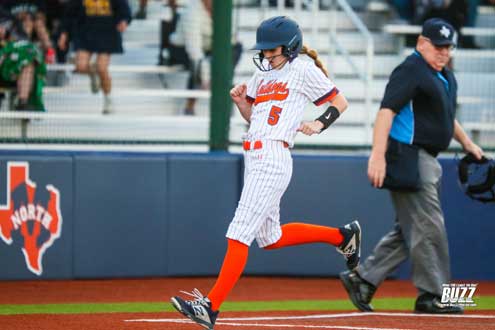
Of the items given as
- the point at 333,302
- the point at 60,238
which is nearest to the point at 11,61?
the point at 60,238

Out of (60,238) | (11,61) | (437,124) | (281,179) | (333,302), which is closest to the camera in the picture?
(281,179)

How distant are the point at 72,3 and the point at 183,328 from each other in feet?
15.3

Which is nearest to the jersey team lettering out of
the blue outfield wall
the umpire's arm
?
the umpire's arm

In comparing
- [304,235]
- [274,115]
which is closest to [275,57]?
[274,115]

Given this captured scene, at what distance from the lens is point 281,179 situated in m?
6.27

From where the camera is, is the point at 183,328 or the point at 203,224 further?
the point at 203,224

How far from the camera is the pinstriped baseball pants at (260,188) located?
6176mm

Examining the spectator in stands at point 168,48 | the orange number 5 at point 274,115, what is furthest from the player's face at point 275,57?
the spectator in stands at point 168,48

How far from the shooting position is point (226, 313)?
732 cm

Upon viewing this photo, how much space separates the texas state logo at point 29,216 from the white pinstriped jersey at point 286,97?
315 centimetres

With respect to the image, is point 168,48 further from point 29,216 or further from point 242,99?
point 242,99

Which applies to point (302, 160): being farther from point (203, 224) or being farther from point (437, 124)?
point (437, 124)

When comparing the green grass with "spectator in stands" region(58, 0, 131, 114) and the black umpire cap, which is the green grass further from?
"spectator in stands" region(58, 0, 131, 114)

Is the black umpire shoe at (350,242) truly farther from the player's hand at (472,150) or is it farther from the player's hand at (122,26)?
the player's hand at (122,26)
